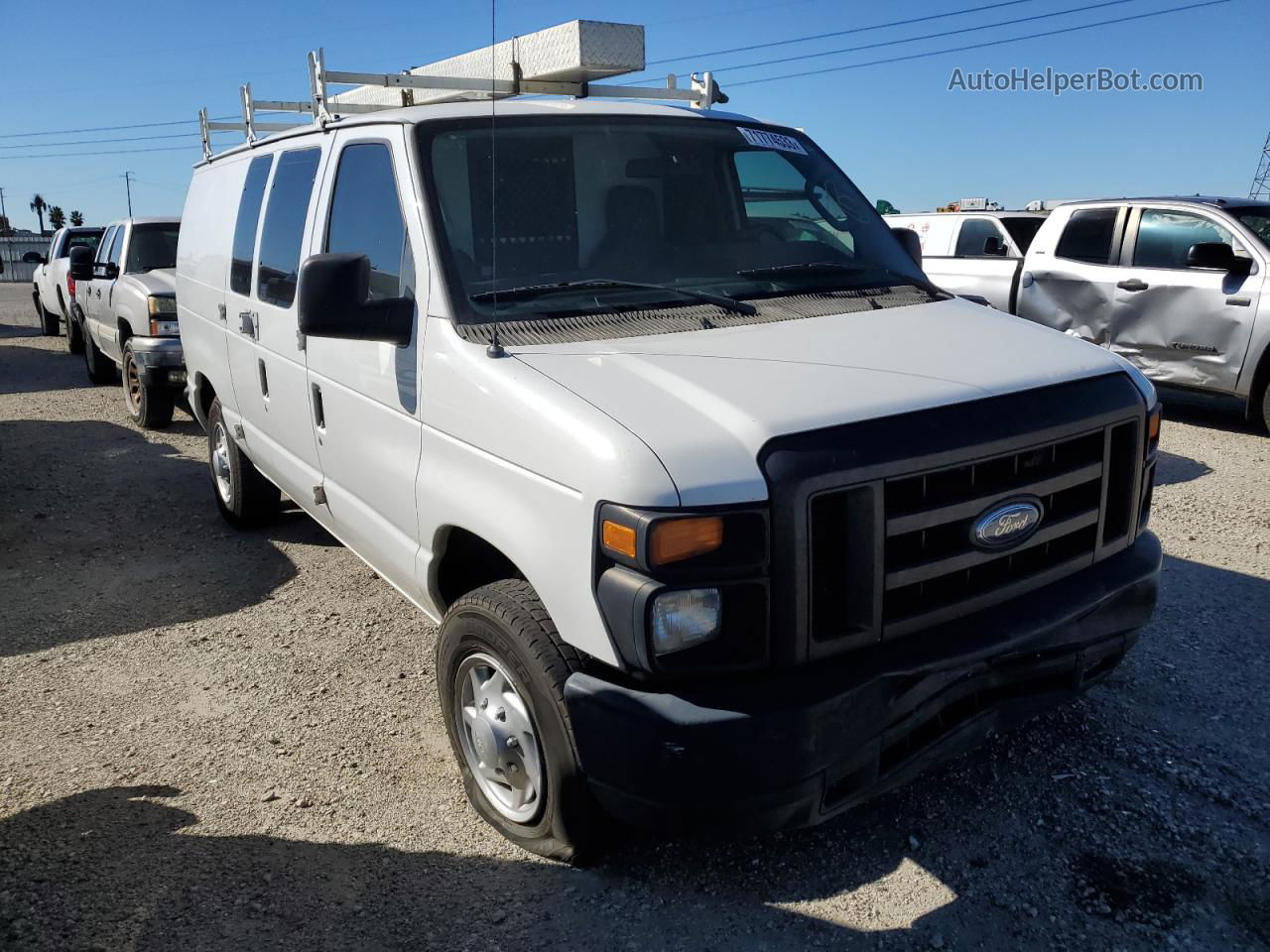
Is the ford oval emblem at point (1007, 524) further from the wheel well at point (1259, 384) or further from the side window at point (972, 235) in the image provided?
the side window at point (972, 235)

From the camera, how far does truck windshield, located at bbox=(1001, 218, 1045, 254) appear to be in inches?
452

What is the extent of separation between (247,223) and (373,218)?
1755 millimetres

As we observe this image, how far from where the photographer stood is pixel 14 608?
5180 millimetres

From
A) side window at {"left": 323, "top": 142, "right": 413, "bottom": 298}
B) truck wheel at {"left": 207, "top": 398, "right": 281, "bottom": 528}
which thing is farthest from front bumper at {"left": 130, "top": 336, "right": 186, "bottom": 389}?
side window at {"left": 323, "top": 142, "right": 413, "bottom": 298}

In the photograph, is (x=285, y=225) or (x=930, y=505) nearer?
(x=930, y=505)

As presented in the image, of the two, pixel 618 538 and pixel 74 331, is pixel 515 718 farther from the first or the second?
pixel 74 331

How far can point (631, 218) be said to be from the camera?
3.59m

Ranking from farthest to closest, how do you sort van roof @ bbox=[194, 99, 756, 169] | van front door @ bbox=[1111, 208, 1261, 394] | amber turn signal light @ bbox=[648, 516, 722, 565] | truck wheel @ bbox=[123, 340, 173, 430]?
1. truck wheel @ bbox=[123, 340, 173, 430]
2. van front door @ bbox=[1111, 208, 1261, 394]
3. van roof @ bbox=[194, 99, 756, 169]
4. amber turn signal light @ bbox=[648, 516, 722, 565]

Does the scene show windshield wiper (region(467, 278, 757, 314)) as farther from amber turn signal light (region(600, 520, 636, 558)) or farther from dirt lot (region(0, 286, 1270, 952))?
dirt lot (region(0, 286, 1270, 952))

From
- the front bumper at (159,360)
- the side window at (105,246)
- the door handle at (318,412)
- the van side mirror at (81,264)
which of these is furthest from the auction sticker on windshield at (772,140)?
the side window at (105,246)

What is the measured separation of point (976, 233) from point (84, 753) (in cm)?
1054

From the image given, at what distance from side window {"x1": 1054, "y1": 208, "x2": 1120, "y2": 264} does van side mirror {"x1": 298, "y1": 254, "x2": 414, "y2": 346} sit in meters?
7.91

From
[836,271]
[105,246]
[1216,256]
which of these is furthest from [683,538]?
[105,246]

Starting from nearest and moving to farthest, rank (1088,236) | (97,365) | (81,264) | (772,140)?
(772,140) < (1088,236) < (81,264) < (97,365)
